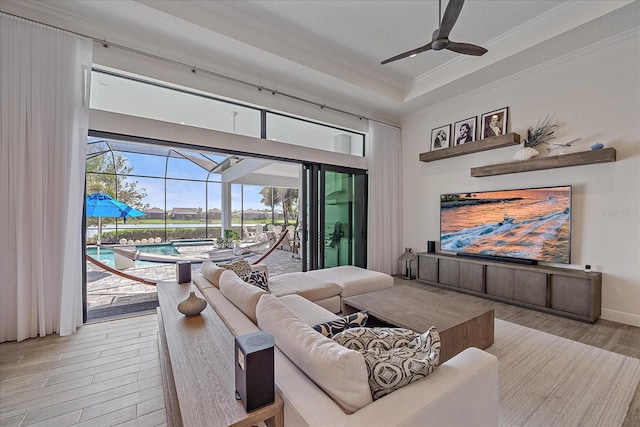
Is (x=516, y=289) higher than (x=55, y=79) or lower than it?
lower

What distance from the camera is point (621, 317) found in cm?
316

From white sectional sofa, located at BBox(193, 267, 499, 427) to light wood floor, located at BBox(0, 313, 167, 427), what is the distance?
3.85 ft

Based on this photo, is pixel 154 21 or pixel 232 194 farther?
pixel 232 194

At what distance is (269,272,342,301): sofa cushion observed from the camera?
10.0 feet

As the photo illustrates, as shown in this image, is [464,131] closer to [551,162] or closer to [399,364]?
[551,162]

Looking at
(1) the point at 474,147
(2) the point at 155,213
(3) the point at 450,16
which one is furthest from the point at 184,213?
(3) the point at 450,16

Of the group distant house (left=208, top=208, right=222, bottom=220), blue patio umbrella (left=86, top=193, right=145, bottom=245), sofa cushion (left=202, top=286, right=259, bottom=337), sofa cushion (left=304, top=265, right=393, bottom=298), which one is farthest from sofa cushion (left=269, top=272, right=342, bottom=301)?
distant house (left=208, top=208, right=222, bottom=220)

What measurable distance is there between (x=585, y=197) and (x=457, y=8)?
294 cm

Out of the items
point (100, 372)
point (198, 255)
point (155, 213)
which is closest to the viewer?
point (100, 372)

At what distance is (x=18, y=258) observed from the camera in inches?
103

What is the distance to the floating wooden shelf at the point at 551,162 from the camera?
10.3ft

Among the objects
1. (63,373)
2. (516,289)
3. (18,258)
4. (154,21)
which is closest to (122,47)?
(154,21)

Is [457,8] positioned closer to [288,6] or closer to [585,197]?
[288,6]

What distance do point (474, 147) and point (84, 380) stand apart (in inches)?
209
